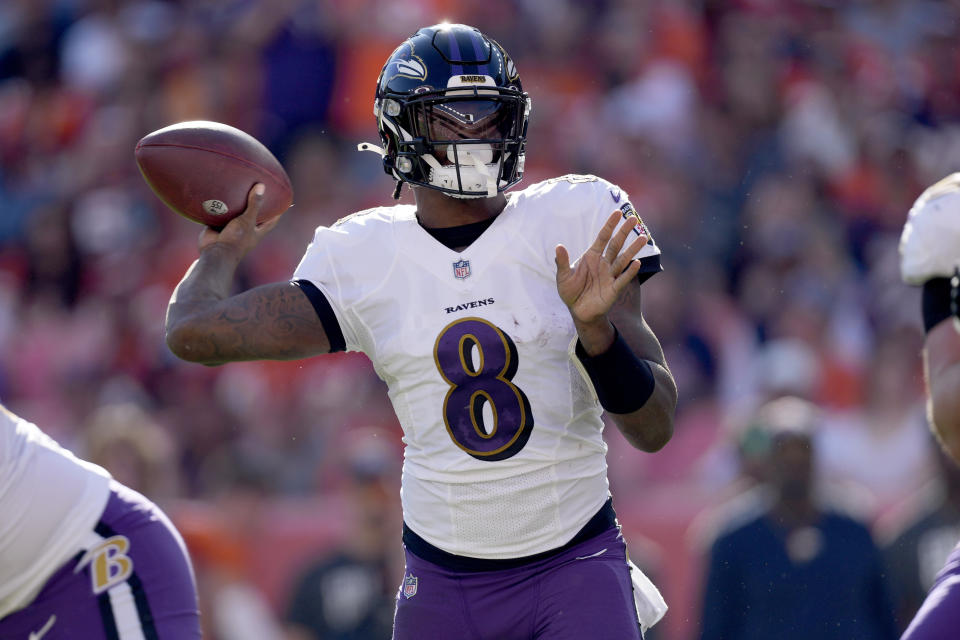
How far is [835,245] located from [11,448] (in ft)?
18.7

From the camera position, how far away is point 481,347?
138 inches

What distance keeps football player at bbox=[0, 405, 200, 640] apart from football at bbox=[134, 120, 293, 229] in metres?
0.76

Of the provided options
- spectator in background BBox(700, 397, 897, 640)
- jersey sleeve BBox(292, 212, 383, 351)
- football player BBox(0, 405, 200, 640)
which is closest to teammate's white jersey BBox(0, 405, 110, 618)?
football player BBox(0, 405, 200, 640)

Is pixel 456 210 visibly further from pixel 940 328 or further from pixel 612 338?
pixel 940 328

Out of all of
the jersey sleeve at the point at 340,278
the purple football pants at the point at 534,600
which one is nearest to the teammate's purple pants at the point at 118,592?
the purple football pants at the point at 534,600

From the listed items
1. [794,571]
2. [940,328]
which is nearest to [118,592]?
[940,328]

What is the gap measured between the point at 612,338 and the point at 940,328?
741 millimetres

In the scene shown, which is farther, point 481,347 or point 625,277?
point 481,347

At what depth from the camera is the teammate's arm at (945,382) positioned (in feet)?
10.1

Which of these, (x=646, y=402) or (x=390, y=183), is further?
(x=390, y=183)

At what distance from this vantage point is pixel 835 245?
817 centimetres

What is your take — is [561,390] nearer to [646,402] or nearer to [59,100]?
[646,402]

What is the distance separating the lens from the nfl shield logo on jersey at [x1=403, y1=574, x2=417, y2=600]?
143 inches

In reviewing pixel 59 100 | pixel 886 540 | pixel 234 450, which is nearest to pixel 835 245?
pixel 886 540
